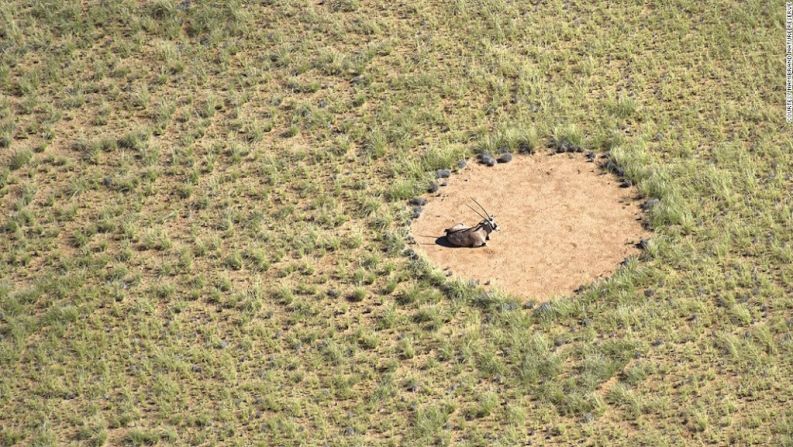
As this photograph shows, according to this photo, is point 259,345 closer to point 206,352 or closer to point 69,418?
point 206,352

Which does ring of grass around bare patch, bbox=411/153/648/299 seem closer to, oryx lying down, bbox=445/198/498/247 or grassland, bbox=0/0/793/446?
Result: oryx lying down, bbox=445/198/498/247

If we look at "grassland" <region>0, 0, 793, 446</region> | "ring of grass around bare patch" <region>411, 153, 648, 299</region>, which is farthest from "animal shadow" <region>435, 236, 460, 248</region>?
"grassland" <region>0, 0, 793, 446</region>

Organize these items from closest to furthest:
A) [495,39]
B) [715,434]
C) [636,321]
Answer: [715,434]
[636,321]
[495,39]

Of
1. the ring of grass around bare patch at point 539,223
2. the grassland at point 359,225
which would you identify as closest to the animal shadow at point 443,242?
the ring of grass around bare patch at point 539,223

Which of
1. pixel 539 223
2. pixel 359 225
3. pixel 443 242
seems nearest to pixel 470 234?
pixel 443 242

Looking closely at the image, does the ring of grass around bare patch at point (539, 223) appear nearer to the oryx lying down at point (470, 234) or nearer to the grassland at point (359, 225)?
the oryx lying down at point (470, 234)

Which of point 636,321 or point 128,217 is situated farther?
point 128,217

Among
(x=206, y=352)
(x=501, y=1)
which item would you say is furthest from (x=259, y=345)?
(x=501, y=1)
